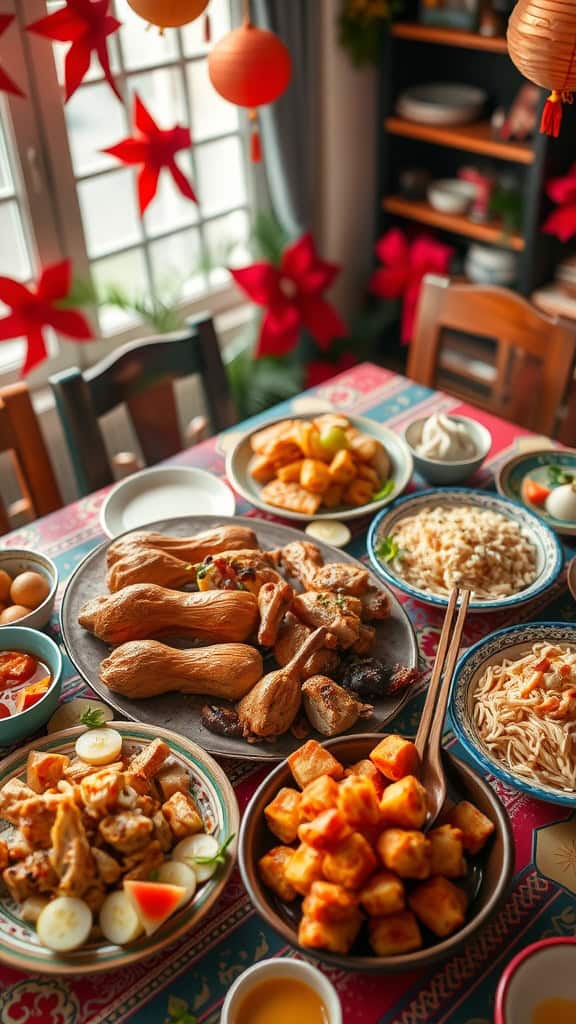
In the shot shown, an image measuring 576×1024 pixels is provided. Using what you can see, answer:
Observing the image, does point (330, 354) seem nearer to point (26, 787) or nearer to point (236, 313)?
point (236, 313)

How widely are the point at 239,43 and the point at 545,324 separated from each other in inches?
42.8

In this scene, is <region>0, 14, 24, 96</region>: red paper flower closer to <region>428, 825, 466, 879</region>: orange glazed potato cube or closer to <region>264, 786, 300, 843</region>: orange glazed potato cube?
<region>264, 786, 300, 843</region>: orange glazed potato cube

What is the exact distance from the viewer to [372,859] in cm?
112

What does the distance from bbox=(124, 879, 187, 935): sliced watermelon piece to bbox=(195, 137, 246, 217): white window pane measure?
288 cm

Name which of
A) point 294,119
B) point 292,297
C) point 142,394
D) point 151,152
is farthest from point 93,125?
point 142,394

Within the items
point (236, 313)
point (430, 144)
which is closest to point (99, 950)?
point (236, 313)

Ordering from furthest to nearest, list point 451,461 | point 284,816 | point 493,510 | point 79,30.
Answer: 1. point 451,461
2. point 493,510
3. point 79,30
4. point 284,816

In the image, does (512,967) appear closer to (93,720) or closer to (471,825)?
(471,825)

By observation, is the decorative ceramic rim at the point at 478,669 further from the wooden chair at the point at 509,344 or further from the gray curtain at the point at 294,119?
the gray curtain at the point at 294,119

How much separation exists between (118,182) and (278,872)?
9.22 ft

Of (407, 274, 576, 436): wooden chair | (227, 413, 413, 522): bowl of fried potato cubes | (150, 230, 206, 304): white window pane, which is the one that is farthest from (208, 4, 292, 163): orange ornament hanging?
(150, 230, 206, 304): white window pane

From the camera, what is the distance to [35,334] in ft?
9.13

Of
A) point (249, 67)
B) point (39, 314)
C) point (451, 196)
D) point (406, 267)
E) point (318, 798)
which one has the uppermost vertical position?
point (249, 67)

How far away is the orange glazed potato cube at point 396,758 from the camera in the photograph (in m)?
1.25
